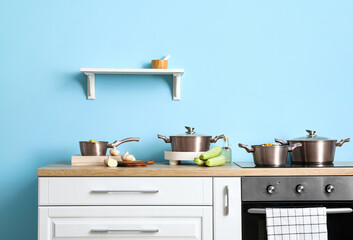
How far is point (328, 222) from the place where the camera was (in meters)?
2.24

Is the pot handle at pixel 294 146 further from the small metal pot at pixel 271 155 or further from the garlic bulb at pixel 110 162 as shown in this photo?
the garlic bulb at pixel 110 162

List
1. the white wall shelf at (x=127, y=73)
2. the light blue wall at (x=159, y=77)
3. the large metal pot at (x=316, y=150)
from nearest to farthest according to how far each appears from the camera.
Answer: the large metal pot at (x=316, y=150)
the white wall shelf at (x=127, y=73)
the light blue wall at (x=159, y=77)

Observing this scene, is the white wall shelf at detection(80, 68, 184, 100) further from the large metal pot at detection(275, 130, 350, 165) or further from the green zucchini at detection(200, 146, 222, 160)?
the large metal pot at detection(275, 130, 350, 165)

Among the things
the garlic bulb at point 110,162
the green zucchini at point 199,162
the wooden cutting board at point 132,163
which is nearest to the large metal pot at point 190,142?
the green zucchini at point 199,162

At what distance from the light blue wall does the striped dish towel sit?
661mm

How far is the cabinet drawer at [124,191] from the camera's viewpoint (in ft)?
6.95

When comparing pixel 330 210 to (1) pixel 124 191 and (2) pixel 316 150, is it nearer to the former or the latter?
(2) pixel 316 150

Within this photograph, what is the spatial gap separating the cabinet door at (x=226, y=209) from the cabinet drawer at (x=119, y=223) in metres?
0.07

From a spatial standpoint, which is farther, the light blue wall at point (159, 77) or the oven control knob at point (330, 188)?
the light blue wall at point (159, 77)

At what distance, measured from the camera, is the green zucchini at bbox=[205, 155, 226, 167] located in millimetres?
2268

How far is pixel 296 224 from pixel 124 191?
0.84 m

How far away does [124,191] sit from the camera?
2121 millimetres

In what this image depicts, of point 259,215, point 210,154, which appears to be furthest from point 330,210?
point 210,154

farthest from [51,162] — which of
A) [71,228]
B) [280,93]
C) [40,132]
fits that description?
[280,93]
